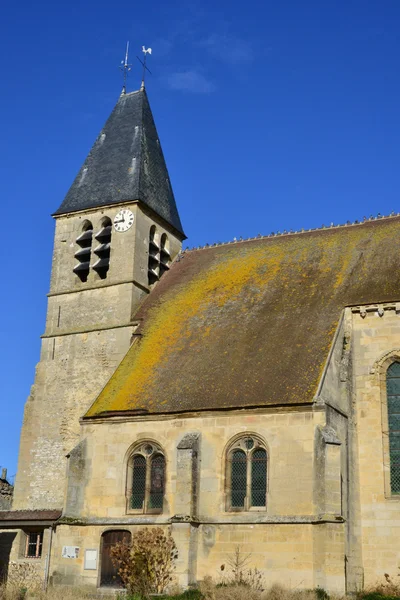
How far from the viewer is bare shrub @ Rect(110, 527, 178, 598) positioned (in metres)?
20.5

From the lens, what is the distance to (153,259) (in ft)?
102

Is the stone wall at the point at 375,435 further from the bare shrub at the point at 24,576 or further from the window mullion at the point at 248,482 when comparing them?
the bare shrub at the point at 24,576

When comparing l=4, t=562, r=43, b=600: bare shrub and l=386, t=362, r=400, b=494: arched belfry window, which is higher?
l=386, t=362, r=400, b=494: arched belfry window

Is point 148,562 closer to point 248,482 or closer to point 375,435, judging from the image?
point 248,482

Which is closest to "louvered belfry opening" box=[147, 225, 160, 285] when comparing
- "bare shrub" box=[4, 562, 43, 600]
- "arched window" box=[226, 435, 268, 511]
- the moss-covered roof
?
the moss-covered roof

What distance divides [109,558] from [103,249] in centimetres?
1252

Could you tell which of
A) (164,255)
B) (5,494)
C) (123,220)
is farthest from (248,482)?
(5,494)

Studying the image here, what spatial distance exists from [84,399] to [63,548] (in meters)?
5.80

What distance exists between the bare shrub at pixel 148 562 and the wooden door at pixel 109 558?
2.83 feet

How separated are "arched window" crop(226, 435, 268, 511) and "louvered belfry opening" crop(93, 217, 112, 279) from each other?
35.7 feet

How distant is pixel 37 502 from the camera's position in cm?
2636

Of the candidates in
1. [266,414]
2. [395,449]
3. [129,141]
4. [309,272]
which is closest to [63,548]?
[266,414]

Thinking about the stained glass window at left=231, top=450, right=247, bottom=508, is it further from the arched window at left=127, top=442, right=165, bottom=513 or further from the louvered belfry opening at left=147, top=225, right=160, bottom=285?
the louvered belfry opening at left=147, top=225, right=160, bottom=285

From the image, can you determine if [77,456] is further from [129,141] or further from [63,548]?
[129,141]
